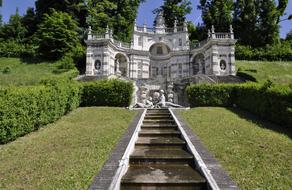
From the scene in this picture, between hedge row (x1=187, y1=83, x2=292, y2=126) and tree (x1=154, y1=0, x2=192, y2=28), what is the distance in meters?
32.1

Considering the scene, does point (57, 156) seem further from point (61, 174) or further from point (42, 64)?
point (42, 64)

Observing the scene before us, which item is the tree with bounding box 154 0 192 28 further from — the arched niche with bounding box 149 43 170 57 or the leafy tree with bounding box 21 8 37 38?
the leafy tree with bounding box 21 8 37 38

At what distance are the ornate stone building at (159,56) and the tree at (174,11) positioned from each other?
6165mm

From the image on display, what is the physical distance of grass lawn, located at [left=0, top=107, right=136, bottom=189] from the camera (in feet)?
21.1

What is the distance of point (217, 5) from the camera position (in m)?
44.9

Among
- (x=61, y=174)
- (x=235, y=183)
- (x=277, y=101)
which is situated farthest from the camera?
(x=277, y=101)

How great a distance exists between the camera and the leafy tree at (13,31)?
49503mm

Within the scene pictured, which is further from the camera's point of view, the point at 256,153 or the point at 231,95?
the point at 231,95

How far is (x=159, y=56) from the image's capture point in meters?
42.5

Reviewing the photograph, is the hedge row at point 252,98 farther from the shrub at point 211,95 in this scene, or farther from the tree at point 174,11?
the tree at point 174,11

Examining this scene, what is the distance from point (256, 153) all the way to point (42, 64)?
37752 mm

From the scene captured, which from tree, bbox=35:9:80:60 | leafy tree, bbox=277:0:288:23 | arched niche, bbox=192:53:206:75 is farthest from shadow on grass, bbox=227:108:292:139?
leafy tree, bbox=277:0:288:23

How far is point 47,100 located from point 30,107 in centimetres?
148

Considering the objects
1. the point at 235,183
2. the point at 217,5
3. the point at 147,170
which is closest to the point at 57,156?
the point at 147,170
